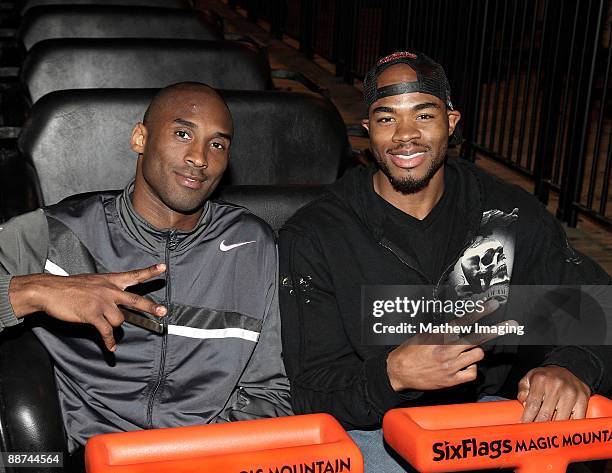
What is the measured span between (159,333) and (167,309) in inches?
2.3

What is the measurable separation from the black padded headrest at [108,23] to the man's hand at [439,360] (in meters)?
2.45

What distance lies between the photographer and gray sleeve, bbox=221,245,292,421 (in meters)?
1.58

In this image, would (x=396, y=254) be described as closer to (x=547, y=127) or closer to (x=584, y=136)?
(x=584, y=136)

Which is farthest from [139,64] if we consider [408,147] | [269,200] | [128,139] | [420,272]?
[420,272]

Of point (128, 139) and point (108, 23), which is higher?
point (108, 23)

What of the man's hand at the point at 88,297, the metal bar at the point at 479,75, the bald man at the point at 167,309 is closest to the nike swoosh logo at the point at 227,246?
the bald man at the point at 167,309

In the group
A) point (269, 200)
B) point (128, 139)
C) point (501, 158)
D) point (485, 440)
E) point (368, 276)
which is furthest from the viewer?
point (501, 158)

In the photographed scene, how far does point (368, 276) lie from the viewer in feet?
5.36

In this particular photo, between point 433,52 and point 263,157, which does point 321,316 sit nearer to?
point 263,157

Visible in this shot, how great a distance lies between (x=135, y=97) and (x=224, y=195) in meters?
0.55

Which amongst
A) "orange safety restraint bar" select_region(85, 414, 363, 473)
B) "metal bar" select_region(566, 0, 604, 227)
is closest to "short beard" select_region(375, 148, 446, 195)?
"orange safety restraint bar" select_region(85, 414, 363, 473)

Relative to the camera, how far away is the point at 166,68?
299 centimetres

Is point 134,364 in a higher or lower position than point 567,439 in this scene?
lower

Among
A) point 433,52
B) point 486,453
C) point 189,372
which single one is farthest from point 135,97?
point 433,52
